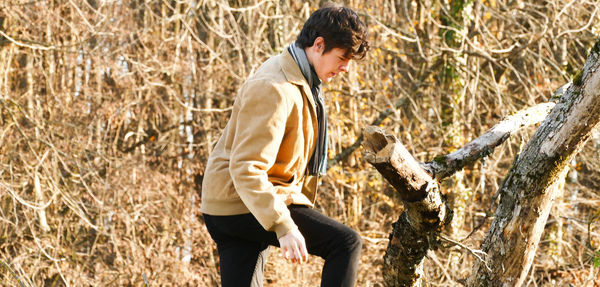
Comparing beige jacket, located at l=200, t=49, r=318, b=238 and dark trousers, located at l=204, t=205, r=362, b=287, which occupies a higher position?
beige jacket, located at l=200, t=49, r=318, b=238

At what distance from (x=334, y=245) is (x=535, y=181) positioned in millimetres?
1066

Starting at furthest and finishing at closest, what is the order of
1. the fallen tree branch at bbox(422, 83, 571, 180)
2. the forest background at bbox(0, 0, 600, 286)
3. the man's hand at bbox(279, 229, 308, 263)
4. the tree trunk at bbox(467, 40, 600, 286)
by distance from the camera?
the forest background at bbox(0, 0, 600, 286) < the tree trunk at bbox(467, 40, 600, 286) < the fallen tree branch at bbox(422, 83, 571, 180) < the man's hand at bbox(279, 229, 308, 263)

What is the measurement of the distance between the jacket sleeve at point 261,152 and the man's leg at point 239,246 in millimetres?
225

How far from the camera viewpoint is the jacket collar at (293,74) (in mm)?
2574

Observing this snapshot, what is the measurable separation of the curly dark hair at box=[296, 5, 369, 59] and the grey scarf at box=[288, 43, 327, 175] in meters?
0.08

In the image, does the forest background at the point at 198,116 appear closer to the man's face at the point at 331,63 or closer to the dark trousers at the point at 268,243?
the dark trousers at the point at 268,243

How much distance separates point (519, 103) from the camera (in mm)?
9781

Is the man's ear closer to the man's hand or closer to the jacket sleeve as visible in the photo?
the jacket sleeve

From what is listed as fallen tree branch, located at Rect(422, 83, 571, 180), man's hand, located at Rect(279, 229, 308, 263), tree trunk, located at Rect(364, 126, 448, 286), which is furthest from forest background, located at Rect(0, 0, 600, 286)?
man's hand, located at Rect(279, 229, 308, 263)

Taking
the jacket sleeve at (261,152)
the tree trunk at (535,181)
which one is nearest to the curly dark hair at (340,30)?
Answer: the jacket sleeve at (261,152)

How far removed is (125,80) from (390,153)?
820 cm

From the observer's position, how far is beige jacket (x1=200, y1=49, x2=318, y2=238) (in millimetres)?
2484

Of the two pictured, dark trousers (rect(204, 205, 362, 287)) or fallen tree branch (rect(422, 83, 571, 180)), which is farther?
fallen tree branch (rect(422, 83, 571, 180))

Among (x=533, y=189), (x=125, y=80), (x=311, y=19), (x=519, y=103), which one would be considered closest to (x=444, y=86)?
(x=519, y=103)
